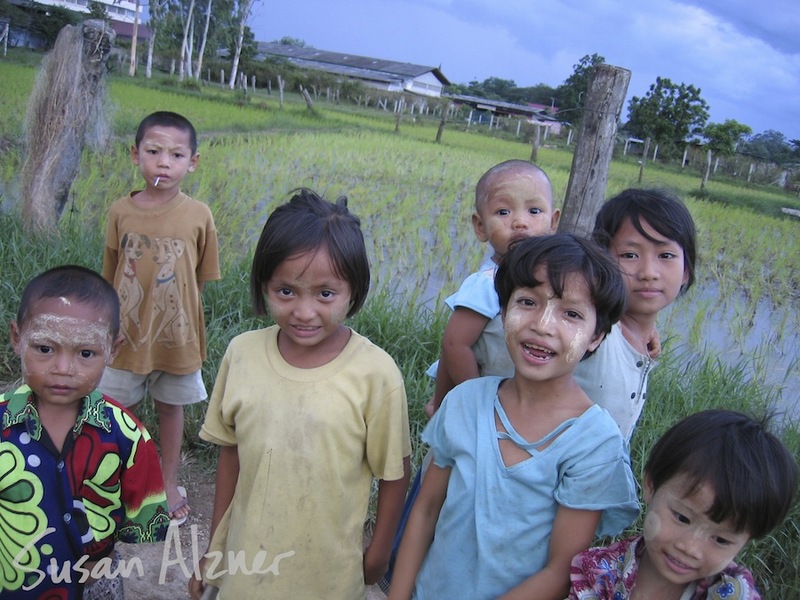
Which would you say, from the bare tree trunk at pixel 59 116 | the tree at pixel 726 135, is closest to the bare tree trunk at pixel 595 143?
the bare tree trunk at pixel 59 116

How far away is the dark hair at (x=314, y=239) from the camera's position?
1.49m

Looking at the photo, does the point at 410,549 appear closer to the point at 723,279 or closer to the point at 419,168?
the point at 723,279

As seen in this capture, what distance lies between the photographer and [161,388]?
2.66m

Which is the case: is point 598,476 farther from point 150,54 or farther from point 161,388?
point 150,54

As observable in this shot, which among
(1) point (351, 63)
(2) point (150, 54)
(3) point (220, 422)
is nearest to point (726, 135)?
(3) point (220, 422)

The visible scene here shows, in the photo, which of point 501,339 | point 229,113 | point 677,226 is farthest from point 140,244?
point 229,113

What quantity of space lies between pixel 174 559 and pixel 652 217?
204cm

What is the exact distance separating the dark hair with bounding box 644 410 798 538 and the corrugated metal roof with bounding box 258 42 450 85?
49.9 metres

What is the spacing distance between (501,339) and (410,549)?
57 centimetres

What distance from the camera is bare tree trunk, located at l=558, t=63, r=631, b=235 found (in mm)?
3195

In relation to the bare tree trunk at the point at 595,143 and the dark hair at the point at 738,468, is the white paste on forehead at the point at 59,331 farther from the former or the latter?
the bare tree trunk at the point at 595,143

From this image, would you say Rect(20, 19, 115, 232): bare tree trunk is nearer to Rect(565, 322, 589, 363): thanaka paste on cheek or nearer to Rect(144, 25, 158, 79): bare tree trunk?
Rect(565, 322, 589, 363): thanaka paste on cheek

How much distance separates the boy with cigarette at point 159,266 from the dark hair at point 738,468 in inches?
71.9

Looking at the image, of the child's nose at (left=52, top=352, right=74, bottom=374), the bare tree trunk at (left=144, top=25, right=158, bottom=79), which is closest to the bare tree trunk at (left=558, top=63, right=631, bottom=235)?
the child's nose at (left=52, top=352, right=74, bottom=374)
